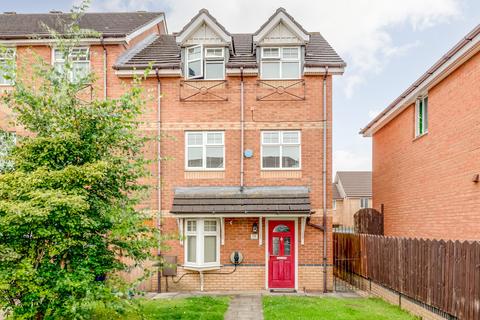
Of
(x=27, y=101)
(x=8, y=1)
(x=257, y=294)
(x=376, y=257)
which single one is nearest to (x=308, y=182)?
(x=376, y=257)

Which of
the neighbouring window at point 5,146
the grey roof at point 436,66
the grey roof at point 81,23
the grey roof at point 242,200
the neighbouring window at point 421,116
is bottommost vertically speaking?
the grey roof at point 242,200

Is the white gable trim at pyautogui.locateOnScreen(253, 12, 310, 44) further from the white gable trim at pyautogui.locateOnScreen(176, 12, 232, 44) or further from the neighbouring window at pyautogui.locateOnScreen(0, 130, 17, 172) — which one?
the neighbouring window at pyautogui.locateOnScreen(0, 130, 17, 172)

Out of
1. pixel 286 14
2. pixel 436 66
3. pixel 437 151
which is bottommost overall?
pixel 437 151

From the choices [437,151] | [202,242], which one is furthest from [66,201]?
[437,151]

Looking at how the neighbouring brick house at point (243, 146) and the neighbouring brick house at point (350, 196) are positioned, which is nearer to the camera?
the neighbouring brick house at point (243, 146)

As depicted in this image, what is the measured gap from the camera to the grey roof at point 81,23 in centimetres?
1416

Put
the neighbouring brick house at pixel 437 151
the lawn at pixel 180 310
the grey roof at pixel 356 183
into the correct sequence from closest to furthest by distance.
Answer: the lawn at pixel 180 310
the neighbouring brick house at pixel 437 151
the grey roof at pixel 356 183

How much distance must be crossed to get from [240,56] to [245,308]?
8359 millimetres

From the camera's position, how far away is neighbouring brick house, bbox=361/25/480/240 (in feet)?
32.9

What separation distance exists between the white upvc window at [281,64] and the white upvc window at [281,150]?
6.45 ft

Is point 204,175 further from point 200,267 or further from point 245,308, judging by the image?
point 245,308

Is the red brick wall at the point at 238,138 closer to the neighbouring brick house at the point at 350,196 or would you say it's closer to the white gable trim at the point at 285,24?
the white gable trim at the point at 285,24

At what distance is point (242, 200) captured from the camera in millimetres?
12781

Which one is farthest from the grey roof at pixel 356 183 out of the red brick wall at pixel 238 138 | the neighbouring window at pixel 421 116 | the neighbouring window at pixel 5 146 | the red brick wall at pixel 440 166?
the neighbouring window at pixel 5 146
